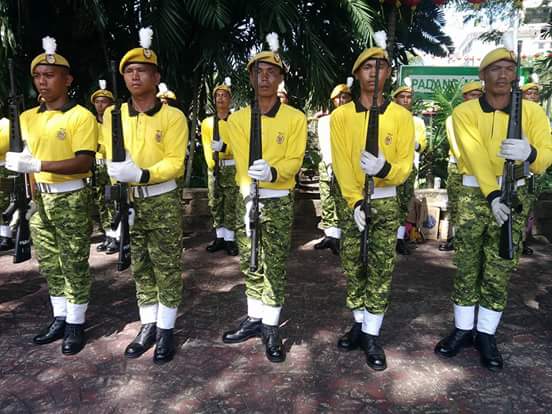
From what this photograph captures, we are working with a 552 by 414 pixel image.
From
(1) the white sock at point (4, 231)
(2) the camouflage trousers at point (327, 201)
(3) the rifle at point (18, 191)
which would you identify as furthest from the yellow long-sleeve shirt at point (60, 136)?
(2) the camouflage trousers at point (327, 201)

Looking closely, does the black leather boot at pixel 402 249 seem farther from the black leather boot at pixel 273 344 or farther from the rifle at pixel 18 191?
the rifle at pixel 18 191

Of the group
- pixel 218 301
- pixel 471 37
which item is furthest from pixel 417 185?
pixel 471 37

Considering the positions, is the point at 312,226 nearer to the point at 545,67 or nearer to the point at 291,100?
the point at 291,100

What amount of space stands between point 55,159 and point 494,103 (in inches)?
129

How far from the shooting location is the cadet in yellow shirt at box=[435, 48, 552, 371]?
3.36 m

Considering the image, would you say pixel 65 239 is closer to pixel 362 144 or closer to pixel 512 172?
pixel 362 144

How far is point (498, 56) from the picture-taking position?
334 cm

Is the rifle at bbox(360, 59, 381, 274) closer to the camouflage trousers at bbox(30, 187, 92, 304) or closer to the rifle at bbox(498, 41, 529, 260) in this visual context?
the rifle at bbox(498, 41, 529, 260)

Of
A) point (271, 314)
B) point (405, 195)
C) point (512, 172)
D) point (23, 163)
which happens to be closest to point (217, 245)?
point (405, 195)

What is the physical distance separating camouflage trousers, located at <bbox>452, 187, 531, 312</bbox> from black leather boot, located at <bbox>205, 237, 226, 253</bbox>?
3761 mm

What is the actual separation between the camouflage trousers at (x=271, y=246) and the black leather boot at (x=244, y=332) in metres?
0.30

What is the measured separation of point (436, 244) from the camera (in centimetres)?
710

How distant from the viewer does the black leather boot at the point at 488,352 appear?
11.4ft

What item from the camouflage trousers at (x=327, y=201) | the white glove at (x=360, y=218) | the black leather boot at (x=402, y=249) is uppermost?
the white glove at (x=360, y=218)
